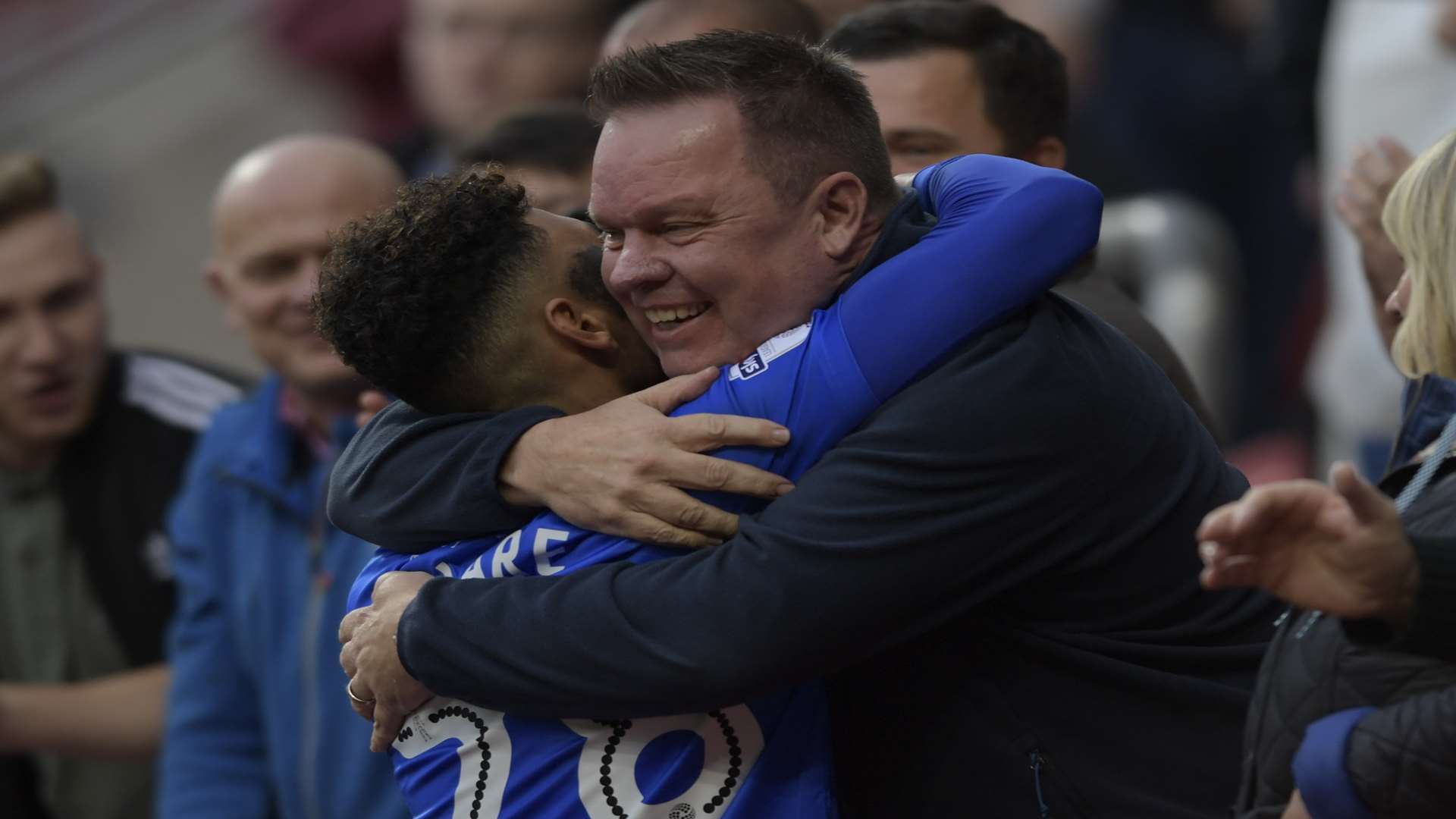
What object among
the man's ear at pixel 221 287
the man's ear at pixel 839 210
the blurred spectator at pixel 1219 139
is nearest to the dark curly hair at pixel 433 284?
the man's ear at pixel 839 210

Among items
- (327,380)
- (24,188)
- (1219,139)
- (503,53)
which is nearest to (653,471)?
(327,380)

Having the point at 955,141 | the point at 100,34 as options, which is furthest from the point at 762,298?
the point at 100,34

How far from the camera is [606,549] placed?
253 centimetres

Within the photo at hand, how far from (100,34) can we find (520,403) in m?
6.20

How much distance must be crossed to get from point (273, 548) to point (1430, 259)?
265cm

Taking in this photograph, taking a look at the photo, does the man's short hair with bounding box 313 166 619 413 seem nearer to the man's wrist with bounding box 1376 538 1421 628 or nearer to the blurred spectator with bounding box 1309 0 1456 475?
the man's wrist with bounding box 1376 538 1421 628

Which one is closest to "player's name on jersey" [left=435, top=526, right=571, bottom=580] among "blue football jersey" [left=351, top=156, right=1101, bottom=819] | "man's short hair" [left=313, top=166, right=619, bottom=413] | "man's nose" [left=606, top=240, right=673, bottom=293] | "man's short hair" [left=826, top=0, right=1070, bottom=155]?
"blue football jersey" [left=351, top=156, right=1101, bottom=819]

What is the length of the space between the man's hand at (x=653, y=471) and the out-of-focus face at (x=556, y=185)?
157 centimetres

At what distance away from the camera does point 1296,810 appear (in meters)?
2.25

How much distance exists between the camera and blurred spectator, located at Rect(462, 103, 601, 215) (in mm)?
4117

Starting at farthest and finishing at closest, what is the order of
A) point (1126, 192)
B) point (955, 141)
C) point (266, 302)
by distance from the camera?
point (1126, 192), point (266, 302), point (955, 141)

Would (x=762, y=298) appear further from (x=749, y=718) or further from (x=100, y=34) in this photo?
(x=100, y=34)

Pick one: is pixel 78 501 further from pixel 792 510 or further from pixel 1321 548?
pixel 1321 548

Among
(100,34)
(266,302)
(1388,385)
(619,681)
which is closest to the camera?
(619,681)
